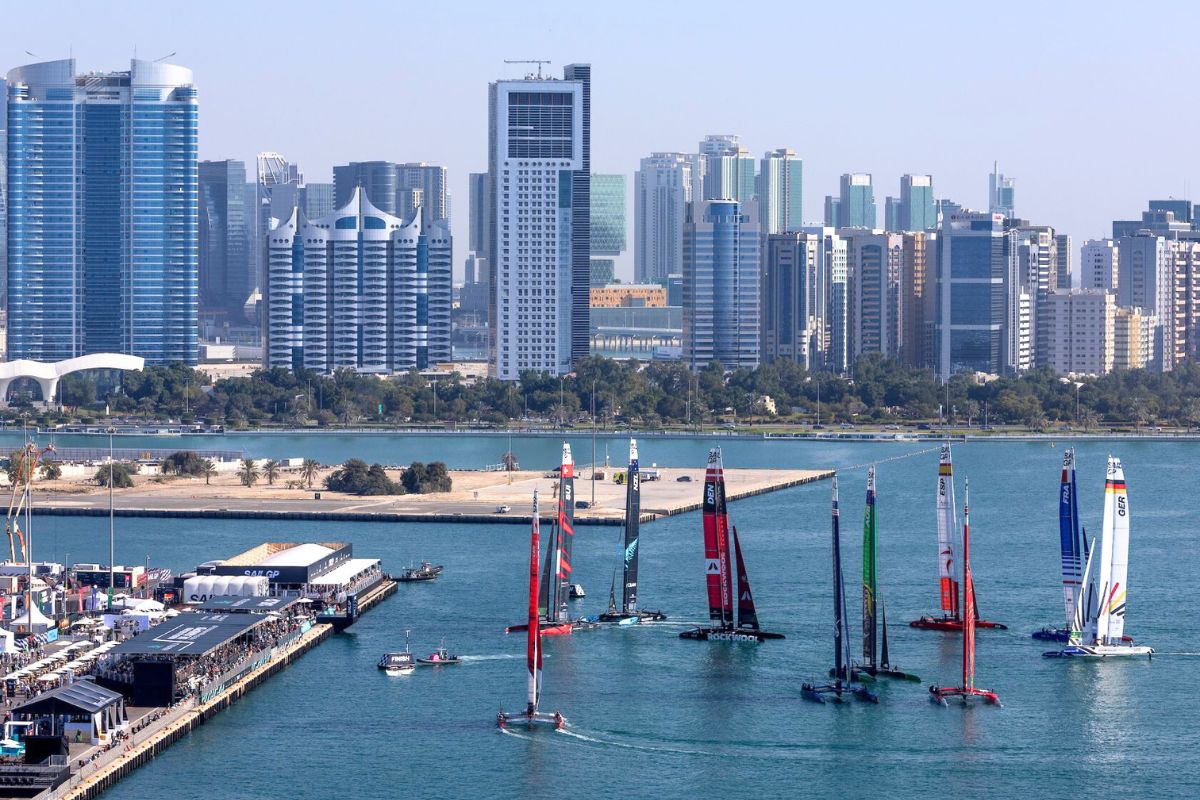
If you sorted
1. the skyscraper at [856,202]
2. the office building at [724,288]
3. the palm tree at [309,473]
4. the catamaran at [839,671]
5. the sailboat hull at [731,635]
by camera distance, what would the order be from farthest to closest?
1. the skyscraper at [856,202]
2. the office building at [724,288]
3. the palm tree at [309,473]
4. the sailboat hull at [731,635]
5. the catamaran at [839,671]

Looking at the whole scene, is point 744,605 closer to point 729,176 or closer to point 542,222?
point 542,222

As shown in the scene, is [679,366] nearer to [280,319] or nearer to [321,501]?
[280,319]

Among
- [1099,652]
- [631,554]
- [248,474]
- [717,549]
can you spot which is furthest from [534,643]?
[248,474]

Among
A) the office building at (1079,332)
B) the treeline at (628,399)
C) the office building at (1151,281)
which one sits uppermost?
the office building at (1151,281)

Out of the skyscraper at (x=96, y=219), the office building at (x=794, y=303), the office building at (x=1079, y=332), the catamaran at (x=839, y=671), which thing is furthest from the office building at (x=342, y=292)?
the catamaran at (x=839, y=671)

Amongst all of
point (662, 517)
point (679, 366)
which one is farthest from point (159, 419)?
point (662, 517)

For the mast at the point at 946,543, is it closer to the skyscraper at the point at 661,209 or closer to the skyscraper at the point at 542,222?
the skyscraper at the point at 542,222

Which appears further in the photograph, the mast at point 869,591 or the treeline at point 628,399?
the treeline at point 628,399

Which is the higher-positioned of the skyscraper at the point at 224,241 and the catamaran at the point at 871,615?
the skyscraper at the point at 224,241
